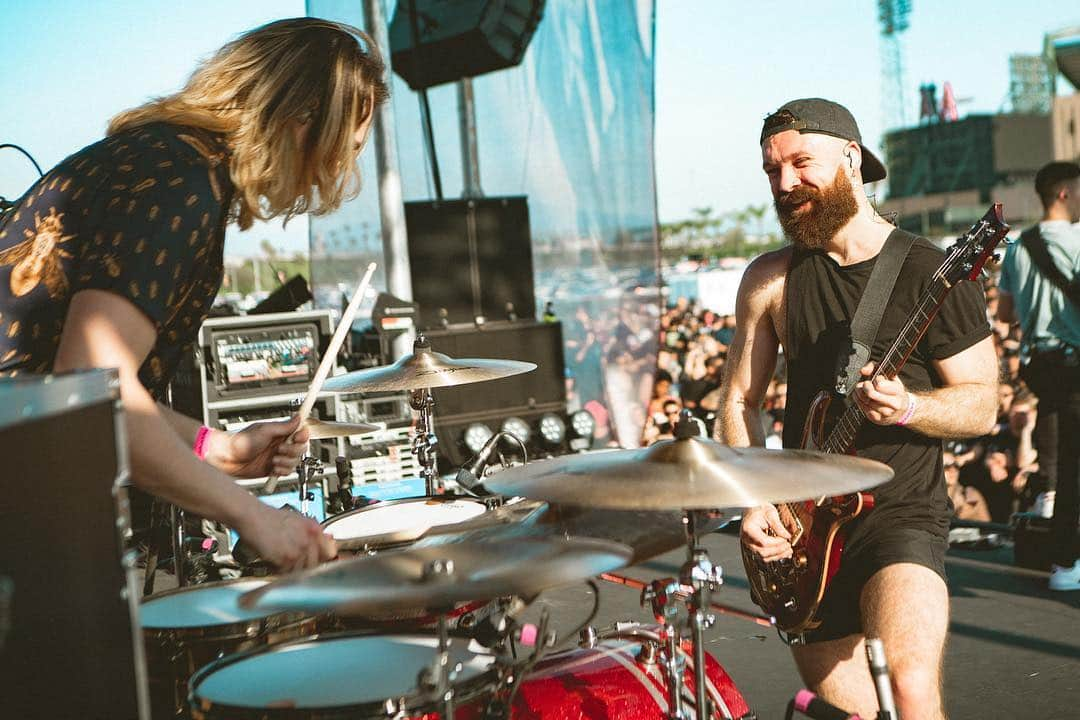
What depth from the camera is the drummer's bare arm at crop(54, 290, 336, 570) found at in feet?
5.02

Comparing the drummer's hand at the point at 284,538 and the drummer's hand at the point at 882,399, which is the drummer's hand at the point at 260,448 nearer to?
the drummer's hand at the point at 284,538

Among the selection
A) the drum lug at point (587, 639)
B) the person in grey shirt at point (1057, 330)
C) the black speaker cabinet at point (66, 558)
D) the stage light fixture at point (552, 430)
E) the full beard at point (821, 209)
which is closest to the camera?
the black speaker cabinet at point (66, 558)

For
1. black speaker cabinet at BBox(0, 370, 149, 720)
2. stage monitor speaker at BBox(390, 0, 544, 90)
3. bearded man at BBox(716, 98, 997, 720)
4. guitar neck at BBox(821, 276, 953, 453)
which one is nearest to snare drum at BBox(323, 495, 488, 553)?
bearded man at BBox(716, 98, 997, 720)

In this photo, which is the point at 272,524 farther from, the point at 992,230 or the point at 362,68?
the point at 992,230

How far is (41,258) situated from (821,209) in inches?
70.4

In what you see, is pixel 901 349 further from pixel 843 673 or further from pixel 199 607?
pixel 199 607

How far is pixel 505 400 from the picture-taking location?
6820 millimetres

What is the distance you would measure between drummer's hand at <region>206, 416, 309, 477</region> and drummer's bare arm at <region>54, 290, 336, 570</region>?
0.59m

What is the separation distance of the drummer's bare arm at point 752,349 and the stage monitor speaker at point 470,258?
4069mm

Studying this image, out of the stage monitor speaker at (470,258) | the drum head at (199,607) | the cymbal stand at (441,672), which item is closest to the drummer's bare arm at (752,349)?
the drum head at (199,607)

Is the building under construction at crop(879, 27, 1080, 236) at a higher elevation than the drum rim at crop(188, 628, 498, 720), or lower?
higher

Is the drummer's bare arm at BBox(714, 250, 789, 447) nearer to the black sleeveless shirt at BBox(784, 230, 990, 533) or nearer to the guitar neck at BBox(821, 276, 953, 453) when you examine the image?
the black sleeveless shirt at BBox(784, 230, 990, 533)

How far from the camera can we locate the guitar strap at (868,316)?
2533 mm

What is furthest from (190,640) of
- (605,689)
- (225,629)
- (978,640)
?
(978,640)
